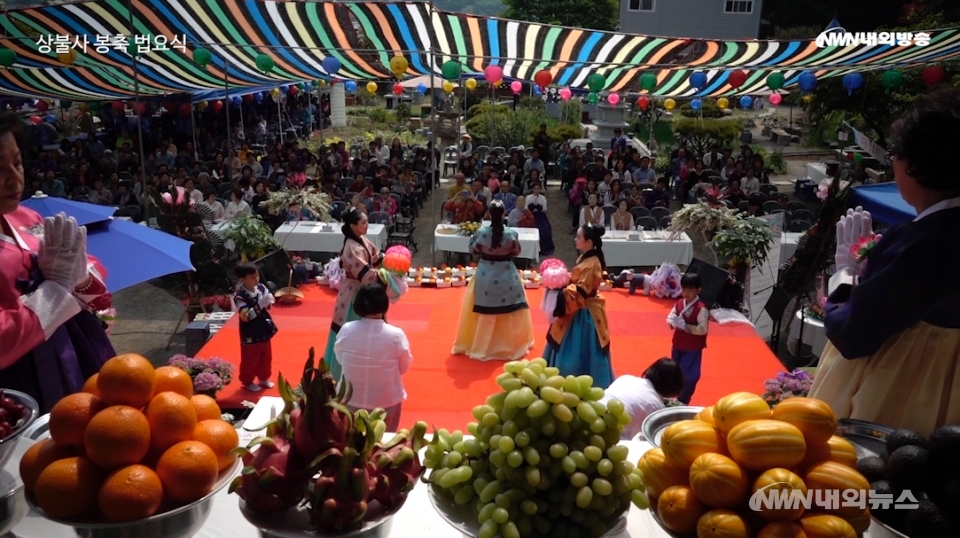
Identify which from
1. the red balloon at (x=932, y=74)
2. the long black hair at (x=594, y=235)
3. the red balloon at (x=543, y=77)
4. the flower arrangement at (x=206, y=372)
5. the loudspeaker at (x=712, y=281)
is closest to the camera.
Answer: the flower arrangement at (x=206, y=372)

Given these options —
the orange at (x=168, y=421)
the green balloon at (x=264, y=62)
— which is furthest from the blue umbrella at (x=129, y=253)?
the green balloon at (x=264, y=62)

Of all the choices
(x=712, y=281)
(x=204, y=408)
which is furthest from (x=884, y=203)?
(x=204, y=408)

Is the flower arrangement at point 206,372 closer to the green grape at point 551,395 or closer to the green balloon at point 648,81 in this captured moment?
the green grape at point 551,395

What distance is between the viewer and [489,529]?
135 centimetres

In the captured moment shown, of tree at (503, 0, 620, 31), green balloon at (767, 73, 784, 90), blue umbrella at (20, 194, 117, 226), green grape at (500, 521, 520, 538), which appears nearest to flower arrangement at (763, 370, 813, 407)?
green grape at (500, 521, 520, 538)

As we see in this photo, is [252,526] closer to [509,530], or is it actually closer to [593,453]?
[509,530]

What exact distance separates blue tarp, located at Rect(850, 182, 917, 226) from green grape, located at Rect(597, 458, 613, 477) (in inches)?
151

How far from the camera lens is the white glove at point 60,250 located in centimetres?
199

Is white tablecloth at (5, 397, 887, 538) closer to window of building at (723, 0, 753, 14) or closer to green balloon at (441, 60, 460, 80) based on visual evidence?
green balloon at (441, 60, 460, 80)

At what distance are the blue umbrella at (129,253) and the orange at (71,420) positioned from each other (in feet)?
10.1

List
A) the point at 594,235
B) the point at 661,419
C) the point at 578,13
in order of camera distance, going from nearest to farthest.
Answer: the point at 661,419 < the point at 594,235 < the point at 578,13

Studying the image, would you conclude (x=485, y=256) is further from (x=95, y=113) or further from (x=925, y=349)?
(x=95, y=113)

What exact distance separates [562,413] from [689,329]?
12.8ft

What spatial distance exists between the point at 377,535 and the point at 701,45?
9794 millimetres
